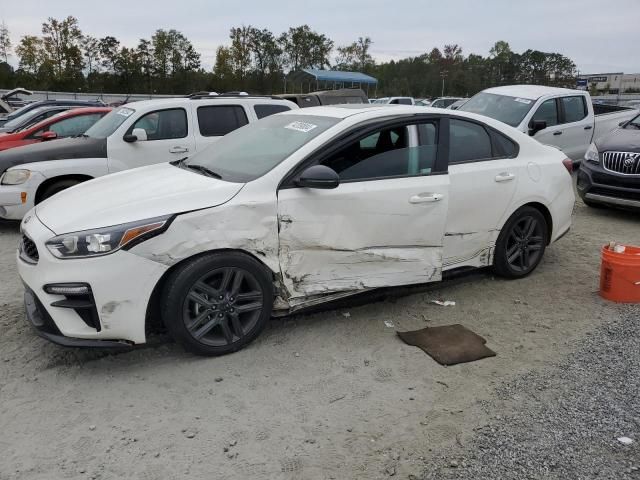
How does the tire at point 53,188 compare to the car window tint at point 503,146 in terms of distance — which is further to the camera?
the tire at point 53,188

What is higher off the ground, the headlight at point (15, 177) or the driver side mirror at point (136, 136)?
the driver side mirror at point (136, 136)

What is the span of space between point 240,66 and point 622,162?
5875cm

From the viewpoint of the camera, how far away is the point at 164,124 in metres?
7.83

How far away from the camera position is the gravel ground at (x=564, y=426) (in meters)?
2.62

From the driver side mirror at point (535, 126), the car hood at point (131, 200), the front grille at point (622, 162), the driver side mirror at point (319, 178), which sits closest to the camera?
the car hood at point (131, 200)

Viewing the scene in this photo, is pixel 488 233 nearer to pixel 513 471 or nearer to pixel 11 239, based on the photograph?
pixel 513 471

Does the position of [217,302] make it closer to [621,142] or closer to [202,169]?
[202,169]

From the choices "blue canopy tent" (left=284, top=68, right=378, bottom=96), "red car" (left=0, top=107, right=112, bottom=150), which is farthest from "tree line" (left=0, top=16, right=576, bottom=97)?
"red car" (left=0, top=107, right=112, bottom=150)

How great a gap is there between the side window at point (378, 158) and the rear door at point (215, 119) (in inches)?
167

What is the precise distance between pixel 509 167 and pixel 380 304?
1673 mm

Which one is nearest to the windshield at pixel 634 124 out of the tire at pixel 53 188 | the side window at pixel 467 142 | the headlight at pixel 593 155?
the headlight at pixel 593 155

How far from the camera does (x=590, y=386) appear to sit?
3342 millimetres

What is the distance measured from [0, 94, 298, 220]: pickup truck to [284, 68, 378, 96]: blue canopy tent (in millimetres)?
36022

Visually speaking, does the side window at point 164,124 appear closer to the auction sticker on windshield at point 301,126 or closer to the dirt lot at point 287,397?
the dirt lot at point 287,397
